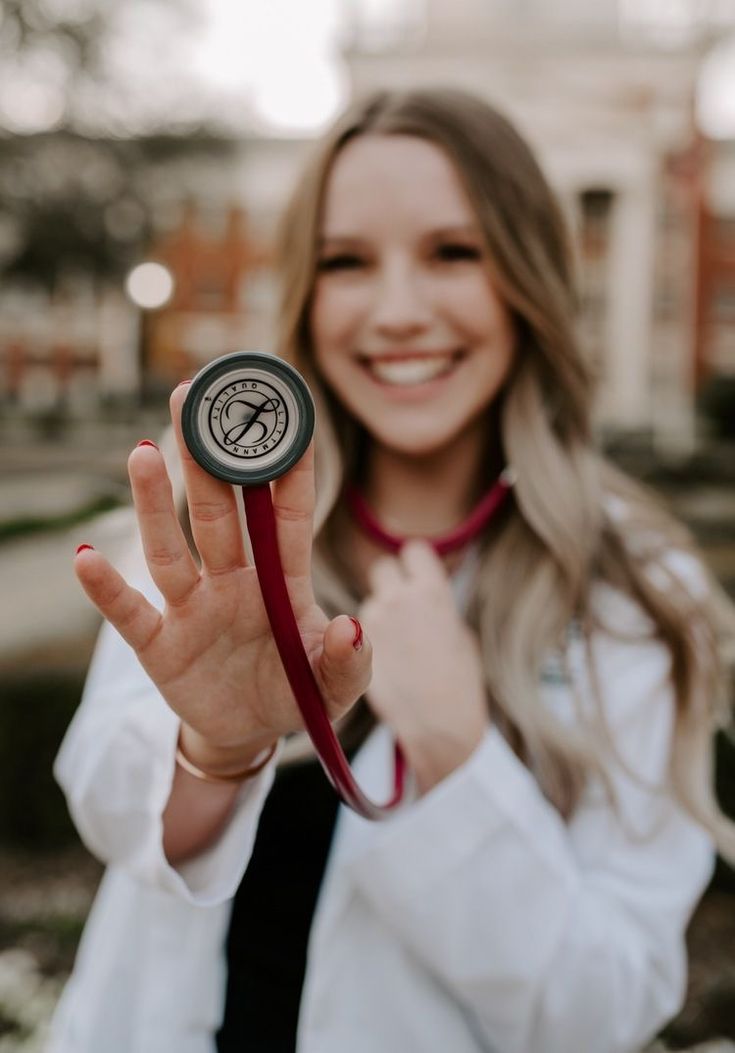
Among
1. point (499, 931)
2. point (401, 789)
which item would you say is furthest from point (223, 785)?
point (499, 931)

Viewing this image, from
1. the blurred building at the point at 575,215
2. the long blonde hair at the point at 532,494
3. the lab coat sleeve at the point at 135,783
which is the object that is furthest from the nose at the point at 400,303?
the blurred building at the point at 575,215

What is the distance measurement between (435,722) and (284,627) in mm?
489

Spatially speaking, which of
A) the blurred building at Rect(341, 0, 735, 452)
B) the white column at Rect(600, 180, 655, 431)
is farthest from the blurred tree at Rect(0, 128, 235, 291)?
the white column at Rect(600, 180, 655, 431)

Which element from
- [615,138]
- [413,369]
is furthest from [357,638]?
[615,138]

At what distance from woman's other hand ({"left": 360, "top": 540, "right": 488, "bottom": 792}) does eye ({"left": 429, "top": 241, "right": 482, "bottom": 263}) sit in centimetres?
45

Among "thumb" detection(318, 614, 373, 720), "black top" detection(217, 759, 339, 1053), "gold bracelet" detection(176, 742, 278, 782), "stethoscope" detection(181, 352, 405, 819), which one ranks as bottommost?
"black top" detection(217, 759, 339, 1053)

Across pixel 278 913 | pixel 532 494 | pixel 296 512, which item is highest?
pixel 296 512

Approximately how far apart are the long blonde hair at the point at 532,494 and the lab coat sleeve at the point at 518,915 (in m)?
0.13

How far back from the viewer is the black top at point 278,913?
4.08 ft

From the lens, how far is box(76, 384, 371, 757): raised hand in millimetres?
768

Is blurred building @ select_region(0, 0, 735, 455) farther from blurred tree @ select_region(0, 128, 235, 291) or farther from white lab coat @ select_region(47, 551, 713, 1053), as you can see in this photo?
white lab coat @ select_region(47, 551, 713, 1053)

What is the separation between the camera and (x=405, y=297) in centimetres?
139

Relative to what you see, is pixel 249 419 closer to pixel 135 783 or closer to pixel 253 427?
pixel 253 427

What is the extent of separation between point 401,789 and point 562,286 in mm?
808
